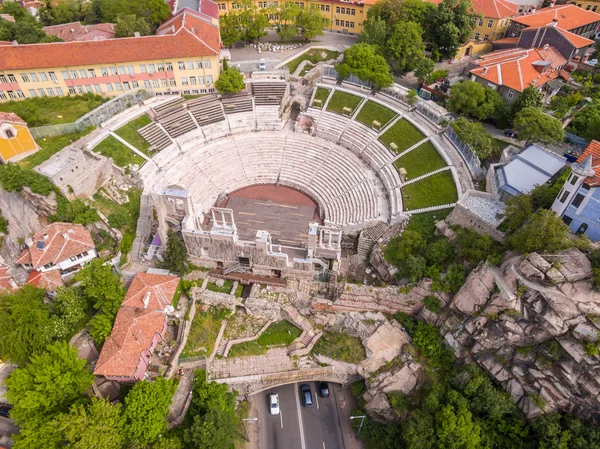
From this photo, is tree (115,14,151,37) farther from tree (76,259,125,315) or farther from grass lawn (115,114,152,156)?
tree (76,259,125,315)

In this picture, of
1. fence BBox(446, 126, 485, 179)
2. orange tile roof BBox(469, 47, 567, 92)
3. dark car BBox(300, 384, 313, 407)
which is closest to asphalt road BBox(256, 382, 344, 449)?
dark car BBox(300, 384, 313, 407)

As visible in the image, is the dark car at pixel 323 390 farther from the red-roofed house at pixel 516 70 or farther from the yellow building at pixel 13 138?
the yellow building at pixel 13 138

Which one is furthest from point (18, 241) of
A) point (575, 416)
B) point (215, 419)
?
point (575, 416)

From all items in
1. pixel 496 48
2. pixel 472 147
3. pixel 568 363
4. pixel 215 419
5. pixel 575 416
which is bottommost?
pixel 215 419

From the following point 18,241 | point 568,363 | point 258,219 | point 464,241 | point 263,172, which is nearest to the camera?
point 568,363

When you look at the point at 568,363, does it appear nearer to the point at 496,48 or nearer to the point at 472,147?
the point at 472,147

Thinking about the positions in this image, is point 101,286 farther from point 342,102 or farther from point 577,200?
point 577,200

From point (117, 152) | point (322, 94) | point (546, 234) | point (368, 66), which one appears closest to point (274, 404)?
point (546, 234)
